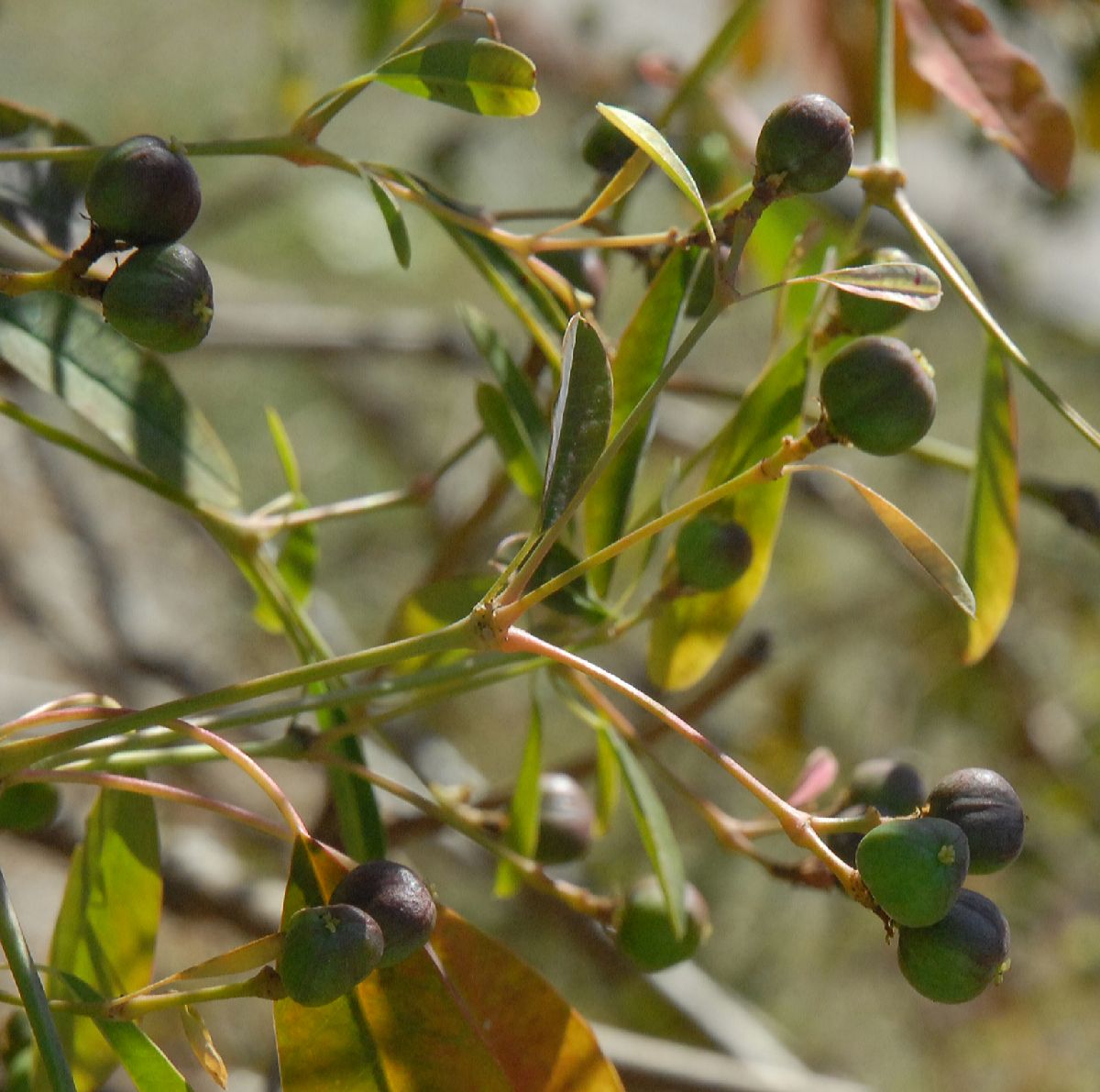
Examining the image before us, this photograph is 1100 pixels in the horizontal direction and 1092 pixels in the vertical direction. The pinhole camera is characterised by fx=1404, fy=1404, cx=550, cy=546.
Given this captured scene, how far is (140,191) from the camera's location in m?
0.47

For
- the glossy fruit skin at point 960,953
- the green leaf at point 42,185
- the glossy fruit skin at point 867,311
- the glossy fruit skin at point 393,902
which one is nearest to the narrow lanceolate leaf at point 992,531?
the glossy fruit skin at point 867,311

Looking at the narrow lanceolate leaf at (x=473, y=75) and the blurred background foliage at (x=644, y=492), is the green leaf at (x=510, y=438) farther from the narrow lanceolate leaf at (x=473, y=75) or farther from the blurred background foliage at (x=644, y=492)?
the blurred background foliage at (x=644, y=492)

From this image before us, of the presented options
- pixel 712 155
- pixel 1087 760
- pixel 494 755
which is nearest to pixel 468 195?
pixel 494 755

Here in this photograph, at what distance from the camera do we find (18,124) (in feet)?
1.94

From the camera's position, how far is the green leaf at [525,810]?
0.62 m

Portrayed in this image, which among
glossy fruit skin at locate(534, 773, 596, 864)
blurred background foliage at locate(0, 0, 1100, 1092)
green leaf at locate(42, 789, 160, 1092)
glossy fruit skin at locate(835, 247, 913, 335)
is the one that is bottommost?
blurred background foliage at locate(0, 0, 1100, 1092)

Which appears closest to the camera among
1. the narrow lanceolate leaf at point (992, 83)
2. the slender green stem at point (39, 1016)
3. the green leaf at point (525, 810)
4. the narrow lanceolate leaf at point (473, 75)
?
the slender green stem at point (39, 1016)

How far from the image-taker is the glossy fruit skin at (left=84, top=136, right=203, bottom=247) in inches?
18.4

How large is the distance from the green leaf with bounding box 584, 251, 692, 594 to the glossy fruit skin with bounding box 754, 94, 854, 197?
0.10 meters

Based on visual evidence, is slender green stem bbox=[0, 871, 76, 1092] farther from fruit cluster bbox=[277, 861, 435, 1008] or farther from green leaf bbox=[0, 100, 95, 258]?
green leaf bbox=[0, 100, 95, 258]

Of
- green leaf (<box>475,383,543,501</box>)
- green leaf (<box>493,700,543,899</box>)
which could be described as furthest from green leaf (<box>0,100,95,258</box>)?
green leaf (<box>493,700,543,899</box>)

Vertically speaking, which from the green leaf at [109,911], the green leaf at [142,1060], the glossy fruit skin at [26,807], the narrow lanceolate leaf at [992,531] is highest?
the narrow lanceolate leaf at [992,531]

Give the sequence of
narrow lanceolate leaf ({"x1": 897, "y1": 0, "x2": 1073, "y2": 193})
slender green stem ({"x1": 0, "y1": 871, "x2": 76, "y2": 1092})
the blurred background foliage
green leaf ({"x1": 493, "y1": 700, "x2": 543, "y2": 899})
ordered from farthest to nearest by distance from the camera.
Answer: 1. the blurred background foliage
2. narrow lanceolate leaf ({"x1": 897, "y1": 0, "x2": 1073, "y2": 193})
3. green leaf ({"x1": 493, "y1": 700, "x2": 543, "y2": 899})
4. slender green stem ({"x1": 0, "y1": 871, "x2": 76, "y2": 1092})

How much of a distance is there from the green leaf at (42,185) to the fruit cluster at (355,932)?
280 millimetres
